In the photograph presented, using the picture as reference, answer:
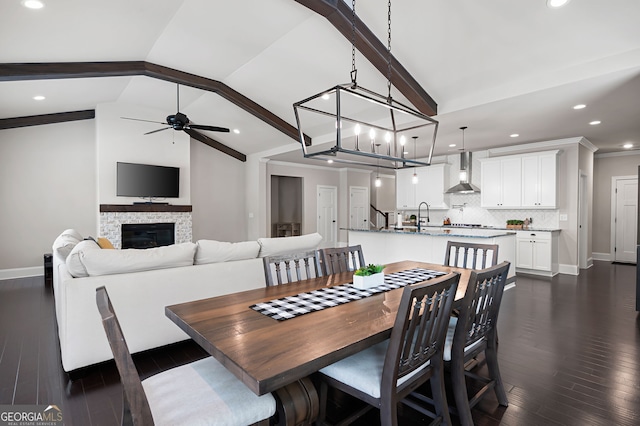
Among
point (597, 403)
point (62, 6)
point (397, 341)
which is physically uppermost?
point (62, 6)

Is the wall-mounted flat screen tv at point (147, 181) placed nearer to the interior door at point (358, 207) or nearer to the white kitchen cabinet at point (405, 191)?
the interior door at point (358, 207)

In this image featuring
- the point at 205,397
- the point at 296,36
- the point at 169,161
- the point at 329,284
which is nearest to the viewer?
the point at 205,397

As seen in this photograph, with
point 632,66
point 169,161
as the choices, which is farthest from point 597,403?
point 169,161

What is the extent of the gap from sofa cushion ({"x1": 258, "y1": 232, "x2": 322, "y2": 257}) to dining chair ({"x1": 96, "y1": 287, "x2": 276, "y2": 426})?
1.95 metres

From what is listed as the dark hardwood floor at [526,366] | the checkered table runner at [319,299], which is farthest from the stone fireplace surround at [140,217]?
the checkered table runner at [319,299]

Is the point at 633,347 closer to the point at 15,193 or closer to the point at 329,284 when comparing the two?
the point at 329,284

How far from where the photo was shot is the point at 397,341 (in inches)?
55.0

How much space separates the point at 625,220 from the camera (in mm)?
7457

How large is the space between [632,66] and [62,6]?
547 cm

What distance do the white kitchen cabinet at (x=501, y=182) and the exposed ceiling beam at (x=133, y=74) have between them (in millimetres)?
4355

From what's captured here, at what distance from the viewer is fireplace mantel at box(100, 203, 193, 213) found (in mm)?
6312

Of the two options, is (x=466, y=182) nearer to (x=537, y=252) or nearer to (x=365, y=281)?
(x=537, y=252)

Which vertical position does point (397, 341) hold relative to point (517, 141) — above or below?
below

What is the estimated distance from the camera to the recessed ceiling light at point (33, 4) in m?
2.86
